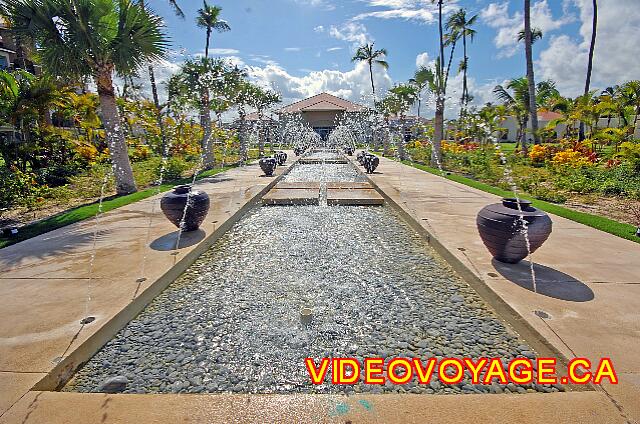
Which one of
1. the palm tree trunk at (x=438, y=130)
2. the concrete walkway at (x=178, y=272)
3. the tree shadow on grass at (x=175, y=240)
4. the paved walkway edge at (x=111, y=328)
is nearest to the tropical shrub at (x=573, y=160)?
the palm tree trunk at (x=438, y=130)

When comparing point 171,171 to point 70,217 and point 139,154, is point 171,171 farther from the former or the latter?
point 70,217

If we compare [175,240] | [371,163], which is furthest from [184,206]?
[371,163]

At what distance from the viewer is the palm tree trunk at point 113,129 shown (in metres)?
10.9

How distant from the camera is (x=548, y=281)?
14.4 feet

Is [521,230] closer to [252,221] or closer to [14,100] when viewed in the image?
[252,221]

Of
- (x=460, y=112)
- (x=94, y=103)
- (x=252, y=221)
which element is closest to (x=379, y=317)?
(x=252, y=221)

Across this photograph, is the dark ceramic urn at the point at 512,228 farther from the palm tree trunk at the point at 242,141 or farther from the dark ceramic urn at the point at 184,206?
the palm tree trunk at the point at 242,141

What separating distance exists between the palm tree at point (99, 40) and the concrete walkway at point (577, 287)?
33.3ft

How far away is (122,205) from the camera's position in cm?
971

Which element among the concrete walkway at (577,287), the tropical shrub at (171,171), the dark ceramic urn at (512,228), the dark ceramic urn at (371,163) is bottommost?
the concrete walkway at (577,287)

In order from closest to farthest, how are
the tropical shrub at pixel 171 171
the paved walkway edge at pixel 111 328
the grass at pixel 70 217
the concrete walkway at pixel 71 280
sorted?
the paved walkway edge at pixel 111 328
the concrete walkway at pixel 71 280
the grass at pixel 70 217
the tropical shrub at pixel 171 171

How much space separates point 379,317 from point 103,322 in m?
2.99

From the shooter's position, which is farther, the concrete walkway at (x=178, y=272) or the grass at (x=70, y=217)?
the grass at (x=70, y=217)

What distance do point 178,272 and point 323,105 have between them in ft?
190
